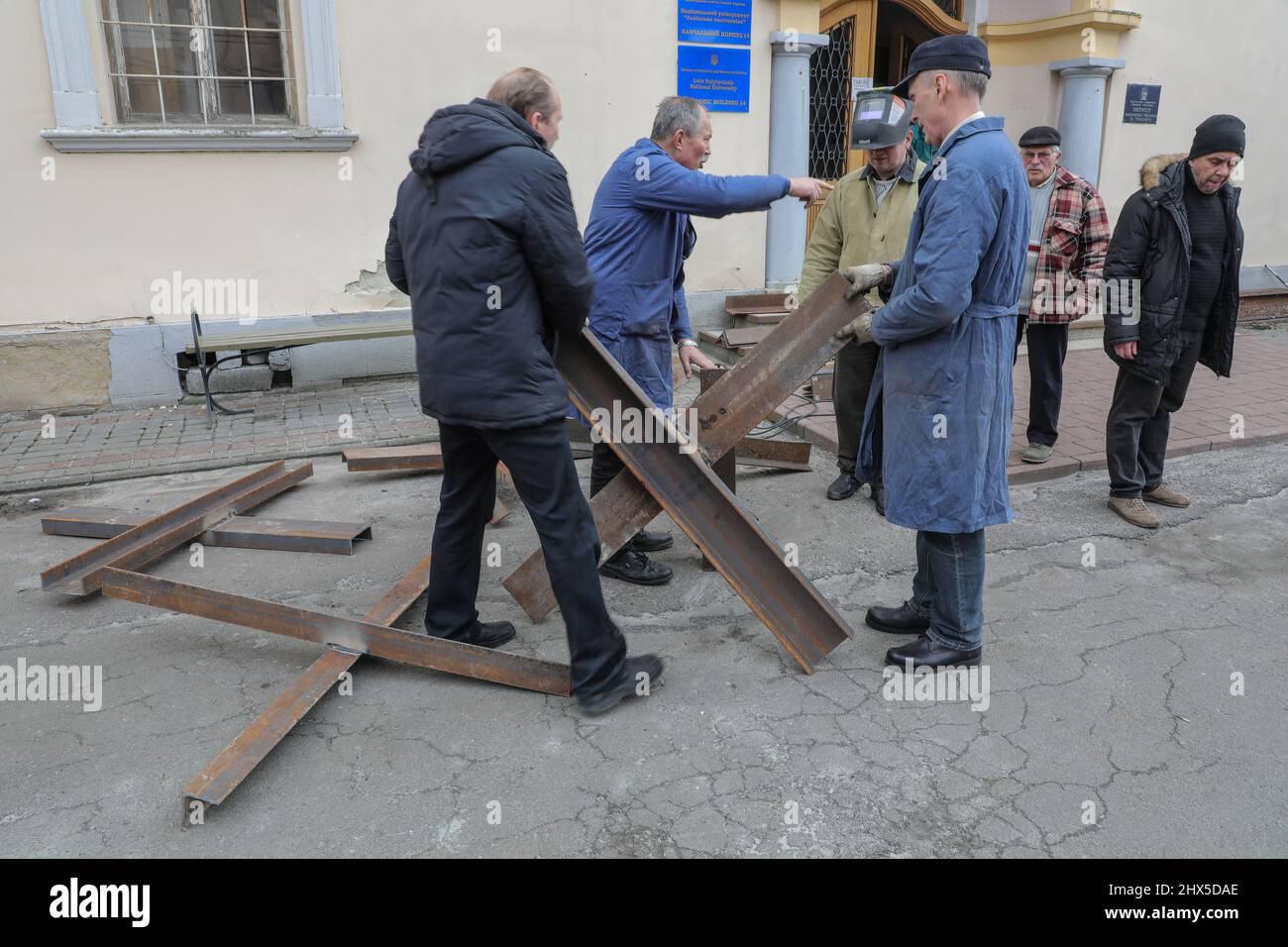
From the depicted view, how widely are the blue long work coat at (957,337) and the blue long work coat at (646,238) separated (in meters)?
0.81

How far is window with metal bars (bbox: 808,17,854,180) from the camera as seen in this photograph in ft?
28.7

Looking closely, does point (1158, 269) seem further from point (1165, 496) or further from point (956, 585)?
point (956, 585)

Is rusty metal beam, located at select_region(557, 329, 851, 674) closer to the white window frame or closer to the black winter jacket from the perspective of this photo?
the black winter jacket

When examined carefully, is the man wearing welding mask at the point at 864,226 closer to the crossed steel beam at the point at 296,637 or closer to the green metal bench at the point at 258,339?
the crossed steel beam at the point at 296,637

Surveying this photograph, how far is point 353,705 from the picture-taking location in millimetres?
3141

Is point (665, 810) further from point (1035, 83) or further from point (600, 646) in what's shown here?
point (1035, 83)

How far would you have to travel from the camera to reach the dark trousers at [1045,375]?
5531mm

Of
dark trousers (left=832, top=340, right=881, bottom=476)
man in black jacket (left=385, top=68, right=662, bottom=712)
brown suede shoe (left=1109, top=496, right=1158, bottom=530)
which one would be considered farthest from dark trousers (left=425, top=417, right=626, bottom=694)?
brown suede shoe (left=1109, top=496, right=1158, bottom=530)

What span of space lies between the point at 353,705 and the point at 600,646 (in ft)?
2.68

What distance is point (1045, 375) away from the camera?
5.55m

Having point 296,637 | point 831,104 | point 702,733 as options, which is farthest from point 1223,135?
point 831,104

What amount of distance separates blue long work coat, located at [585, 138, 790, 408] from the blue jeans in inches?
52.6

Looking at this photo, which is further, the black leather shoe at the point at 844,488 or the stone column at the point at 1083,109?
the stone column at the point at 1083,109

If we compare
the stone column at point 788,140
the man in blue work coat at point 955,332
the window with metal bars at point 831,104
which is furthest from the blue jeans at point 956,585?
the window with metal bars at point 831,104
